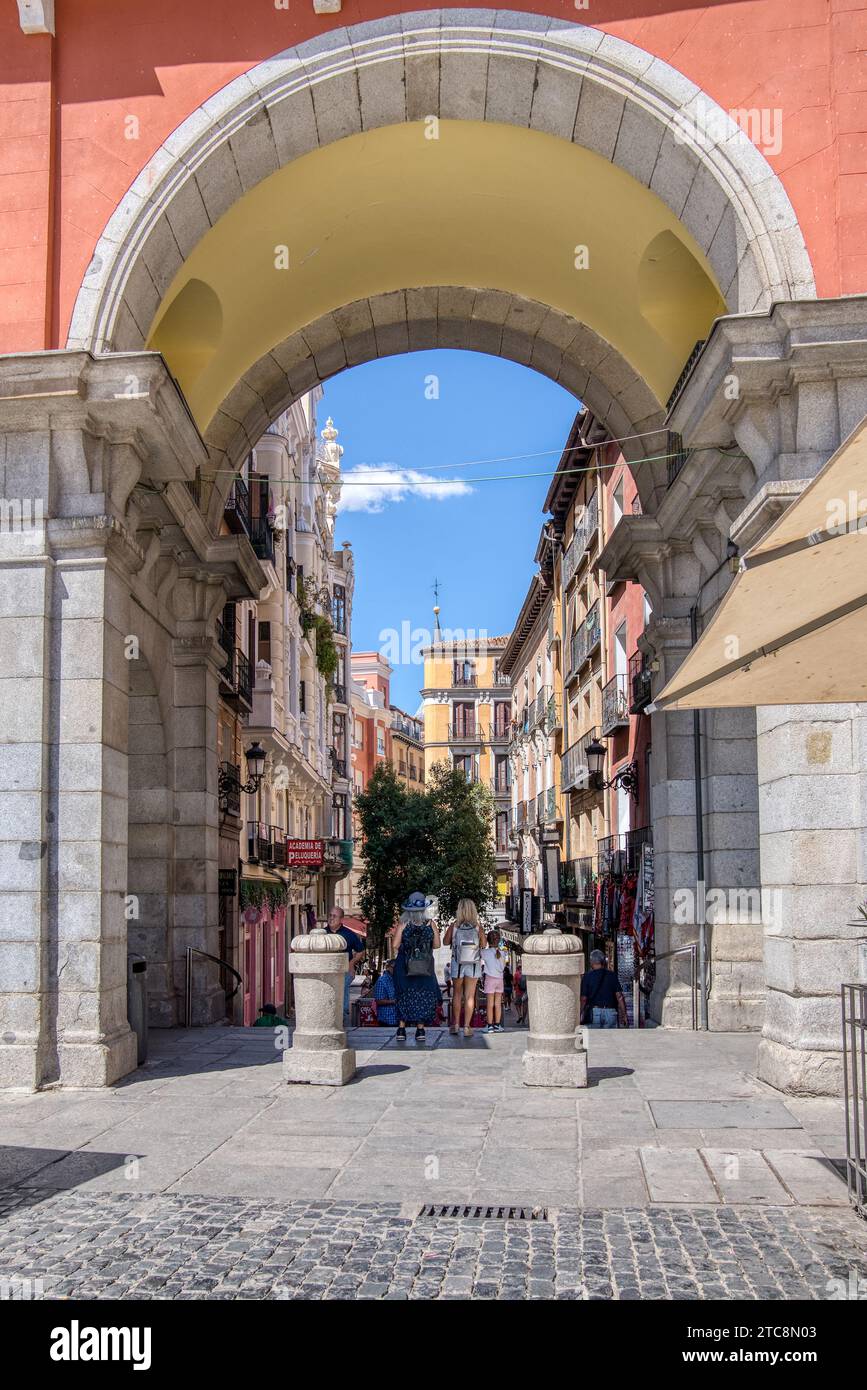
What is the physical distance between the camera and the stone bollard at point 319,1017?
1000cm

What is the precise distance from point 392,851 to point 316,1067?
2579 cm

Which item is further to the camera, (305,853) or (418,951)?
(305,853)

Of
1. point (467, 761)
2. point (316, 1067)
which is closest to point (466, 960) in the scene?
point (316, 1067)

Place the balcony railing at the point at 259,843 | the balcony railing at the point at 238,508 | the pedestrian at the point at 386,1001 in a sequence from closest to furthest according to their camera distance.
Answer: the pedestrian at the point at 386,1001 < the balcony railing at the point at 238,508 < the balcony railing at the point at 259,843

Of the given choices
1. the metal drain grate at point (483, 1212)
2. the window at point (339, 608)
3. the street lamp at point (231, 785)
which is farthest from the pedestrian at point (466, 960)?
the window at point (339, 608)

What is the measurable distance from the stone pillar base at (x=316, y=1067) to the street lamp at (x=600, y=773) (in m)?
10.7

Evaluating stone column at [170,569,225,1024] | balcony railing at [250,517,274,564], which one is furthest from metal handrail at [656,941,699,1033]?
balcony railing at [250,517,274,564]

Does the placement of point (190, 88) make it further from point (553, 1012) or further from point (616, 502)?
point (616, 502)

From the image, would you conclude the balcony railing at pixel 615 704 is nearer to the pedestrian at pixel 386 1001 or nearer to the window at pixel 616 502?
the window at pixel 616 502

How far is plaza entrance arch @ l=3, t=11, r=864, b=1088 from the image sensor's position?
10.1m

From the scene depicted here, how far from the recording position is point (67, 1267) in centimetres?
551

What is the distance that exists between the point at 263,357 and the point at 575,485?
56.3 ft

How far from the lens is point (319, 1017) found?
10234 mm
